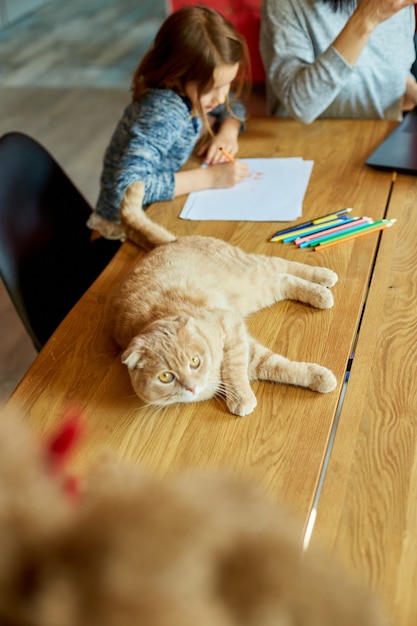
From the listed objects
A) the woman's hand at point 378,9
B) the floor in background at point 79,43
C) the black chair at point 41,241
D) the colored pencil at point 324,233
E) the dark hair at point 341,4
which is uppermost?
the woman's hand at point 378,9

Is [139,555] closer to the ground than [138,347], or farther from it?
farther from it

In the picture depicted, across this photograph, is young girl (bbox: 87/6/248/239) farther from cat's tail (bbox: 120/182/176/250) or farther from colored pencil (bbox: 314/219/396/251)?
colored pencil (bbox: 314/219/396/251)

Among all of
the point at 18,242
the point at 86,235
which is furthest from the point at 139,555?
the point at 86,235

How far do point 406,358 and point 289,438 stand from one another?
269 mm

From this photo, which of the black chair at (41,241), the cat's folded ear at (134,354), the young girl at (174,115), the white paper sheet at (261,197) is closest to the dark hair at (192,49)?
the young girl at (174,115)

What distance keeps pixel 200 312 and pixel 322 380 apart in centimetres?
27

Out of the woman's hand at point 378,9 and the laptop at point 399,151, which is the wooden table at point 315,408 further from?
the woman's hand at point 378,9

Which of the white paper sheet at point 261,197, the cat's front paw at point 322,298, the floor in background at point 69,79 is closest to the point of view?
the cat's front paw at point 322,298

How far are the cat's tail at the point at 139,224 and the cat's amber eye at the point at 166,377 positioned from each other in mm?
459

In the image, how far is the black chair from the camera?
1.60 m

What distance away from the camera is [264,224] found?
1495 millimetres

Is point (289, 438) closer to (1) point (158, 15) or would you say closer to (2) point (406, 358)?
(2) point (406, 358)

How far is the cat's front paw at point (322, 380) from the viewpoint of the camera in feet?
3.42

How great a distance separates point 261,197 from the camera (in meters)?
1.60
